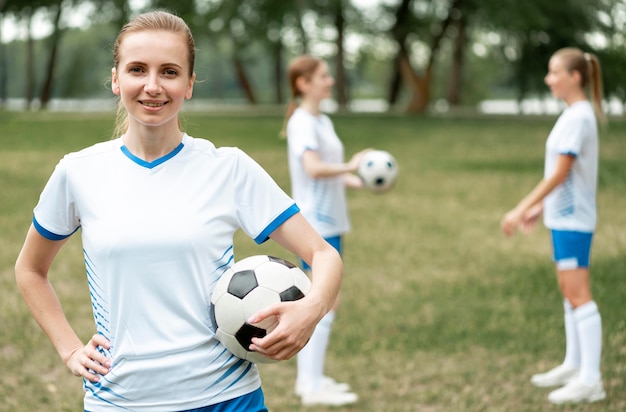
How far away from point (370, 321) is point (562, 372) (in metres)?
1.98

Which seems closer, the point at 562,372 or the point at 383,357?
the point at 562,372

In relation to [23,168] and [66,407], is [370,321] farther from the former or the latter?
[23,168]

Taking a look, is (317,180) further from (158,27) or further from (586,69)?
(158,27)

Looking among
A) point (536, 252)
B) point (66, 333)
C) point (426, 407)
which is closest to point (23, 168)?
point (536, 252)

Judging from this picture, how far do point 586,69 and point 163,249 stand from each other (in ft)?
12.8

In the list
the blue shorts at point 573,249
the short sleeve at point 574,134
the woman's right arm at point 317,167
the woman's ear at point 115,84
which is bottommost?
the blue shorts at point 573,249

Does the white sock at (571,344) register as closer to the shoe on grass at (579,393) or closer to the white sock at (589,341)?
the white sock at (589,341)

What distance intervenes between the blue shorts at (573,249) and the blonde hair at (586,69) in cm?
92

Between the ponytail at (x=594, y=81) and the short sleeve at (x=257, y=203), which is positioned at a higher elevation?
the ponytail at (x=594, y=81)

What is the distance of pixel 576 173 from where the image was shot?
561 cm

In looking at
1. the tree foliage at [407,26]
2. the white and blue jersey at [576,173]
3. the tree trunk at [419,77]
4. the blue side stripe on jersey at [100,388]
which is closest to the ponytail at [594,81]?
the white and blue jersey at [576,173]

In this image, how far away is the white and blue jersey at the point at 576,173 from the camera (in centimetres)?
550

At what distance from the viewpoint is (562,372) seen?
6004mm

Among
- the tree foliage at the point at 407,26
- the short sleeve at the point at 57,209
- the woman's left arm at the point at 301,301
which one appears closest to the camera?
the woman's left arm at the point at 301,301
